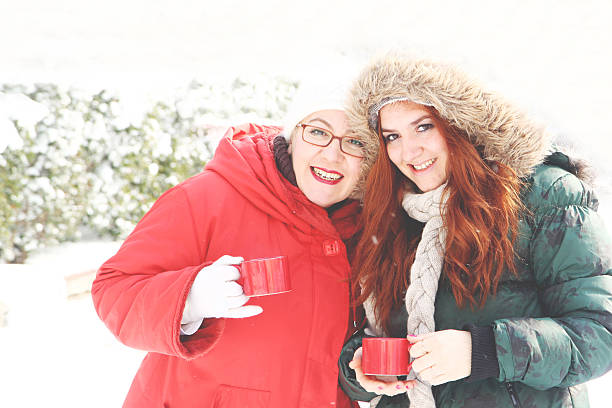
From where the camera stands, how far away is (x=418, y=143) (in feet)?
7.51

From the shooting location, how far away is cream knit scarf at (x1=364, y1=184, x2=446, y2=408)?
7.10 feet

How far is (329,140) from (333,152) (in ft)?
0.22

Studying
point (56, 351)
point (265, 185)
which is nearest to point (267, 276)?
point (265, 185)

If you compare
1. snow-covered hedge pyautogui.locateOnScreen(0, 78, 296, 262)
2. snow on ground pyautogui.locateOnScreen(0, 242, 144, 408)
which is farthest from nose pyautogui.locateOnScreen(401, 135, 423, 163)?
snow-covered hedge pyautogui.locateOnScreen(0, 78, 296, 262)

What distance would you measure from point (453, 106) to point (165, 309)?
1262mm

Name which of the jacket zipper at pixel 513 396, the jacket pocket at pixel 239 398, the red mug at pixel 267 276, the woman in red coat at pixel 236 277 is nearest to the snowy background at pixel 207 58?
the woman in red coat at pixel 236 277

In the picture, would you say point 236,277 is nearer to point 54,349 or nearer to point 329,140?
point 329,140

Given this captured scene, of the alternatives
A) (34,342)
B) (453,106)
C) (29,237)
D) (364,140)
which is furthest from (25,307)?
(453,106)

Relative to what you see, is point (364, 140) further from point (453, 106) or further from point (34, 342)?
point (34, 342)

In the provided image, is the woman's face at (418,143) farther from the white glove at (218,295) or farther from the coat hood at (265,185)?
the white glove at (218,295)

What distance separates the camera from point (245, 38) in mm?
6855

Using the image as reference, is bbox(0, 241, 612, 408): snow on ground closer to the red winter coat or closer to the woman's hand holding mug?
the red winter coat

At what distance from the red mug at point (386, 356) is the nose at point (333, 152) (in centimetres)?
86

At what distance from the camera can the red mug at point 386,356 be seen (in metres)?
1.98
